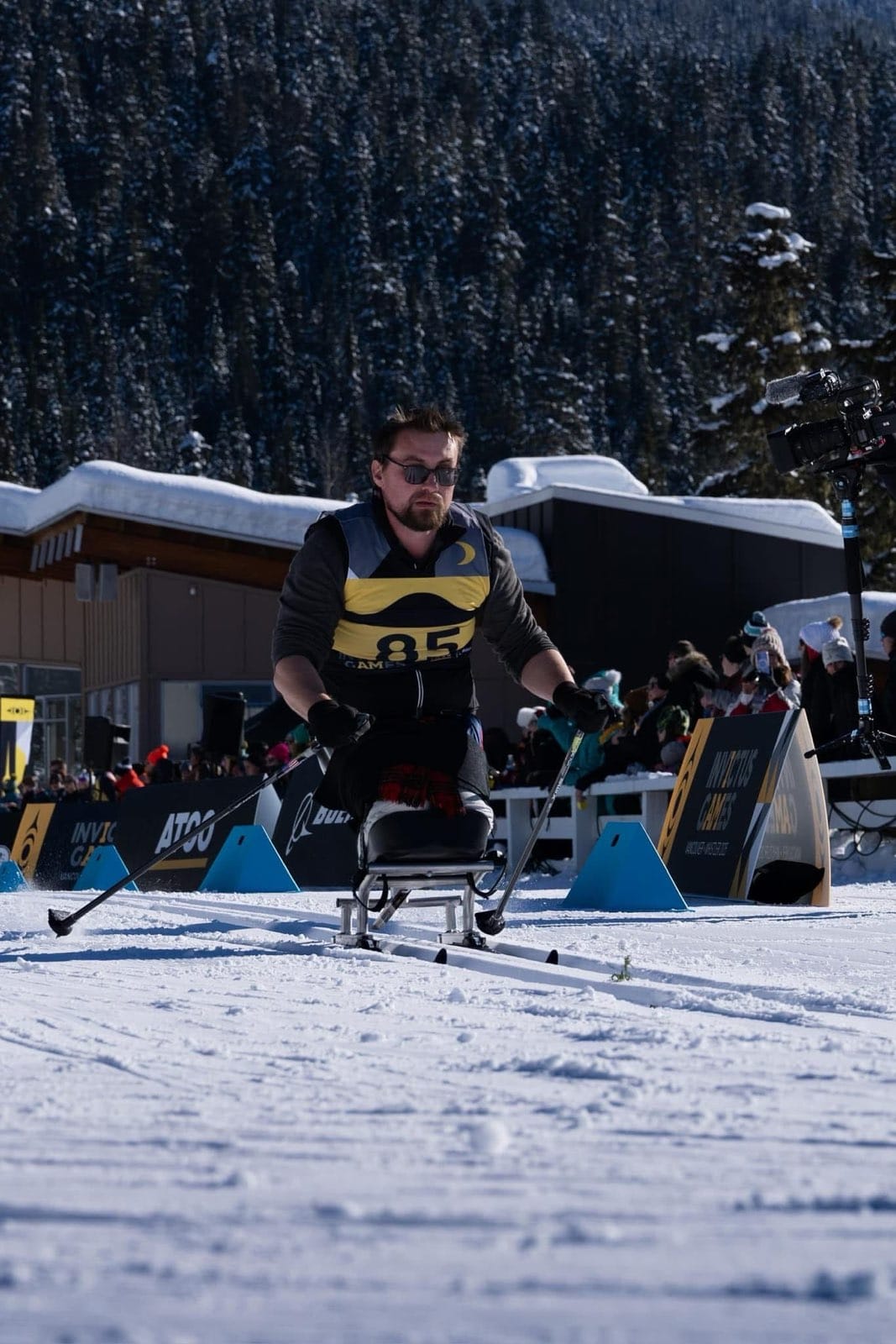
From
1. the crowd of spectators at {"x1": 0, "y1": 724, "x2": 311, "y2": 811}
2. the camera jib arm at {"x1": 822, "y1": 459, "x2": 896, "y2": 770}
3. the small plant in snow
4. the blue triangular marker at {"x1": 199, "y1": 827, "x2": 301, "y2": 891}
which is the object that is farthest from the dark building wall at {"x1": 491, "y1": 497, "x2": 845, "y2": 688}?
the small plant in snow

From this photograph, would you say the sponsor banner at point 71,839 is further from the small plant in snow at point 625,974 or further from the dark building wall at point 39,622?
the dark building wall at point 39,622

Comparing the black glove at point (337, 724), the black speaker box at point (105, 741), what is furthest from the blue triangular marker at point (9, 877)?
the black speaker box at point (105, 741)

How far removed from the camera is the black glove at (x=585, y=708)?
569 cm

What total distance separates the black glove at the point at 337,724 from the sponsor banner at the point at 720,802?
11.2 feet

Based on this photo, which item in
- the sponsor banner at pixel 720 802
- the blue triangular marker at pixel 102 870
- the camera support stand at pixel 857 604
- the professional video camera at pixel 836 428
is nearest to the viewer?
the camera support stand at pixel 857 604

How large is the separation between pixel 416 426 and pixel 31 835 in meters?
10.4

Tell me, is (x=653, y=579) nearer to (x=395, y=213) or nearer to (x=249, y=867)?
(x=249, y=867)

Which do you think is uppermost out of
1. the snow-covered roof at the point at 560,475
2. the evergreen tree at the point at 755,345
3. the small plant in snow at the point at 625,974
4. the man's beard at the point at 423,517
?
the evergreen tree at the point at 755,345

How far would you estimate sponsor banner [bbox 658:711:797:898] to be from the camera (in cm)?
841

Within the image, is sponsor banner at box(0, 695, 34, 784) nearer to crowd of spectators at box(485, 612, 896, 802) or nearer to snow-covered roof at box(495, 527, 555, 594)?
snow-covered roof at box(495, 527, 555, 594)

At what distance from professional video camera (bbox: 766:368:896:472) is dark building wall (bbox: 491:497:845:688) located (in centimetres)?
1809

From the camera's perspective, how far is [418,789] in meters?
5.80

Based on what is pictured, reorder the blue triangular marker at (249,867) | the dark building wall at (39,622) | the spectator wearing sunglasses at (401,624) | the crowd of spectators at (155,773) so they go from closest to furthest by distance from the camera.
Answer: the spectator wearing sunglasses at (401,624) → the blue triangular marker at (249,867) → the crowd of spectators at (155,773) → the dark building wall at (39,622)

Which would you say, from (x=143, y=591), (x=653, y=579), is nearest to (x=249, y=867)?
(x=653, y=579)
